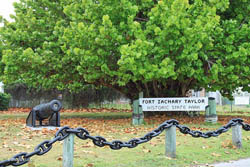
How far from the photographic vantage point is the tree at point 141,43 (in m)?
10.6

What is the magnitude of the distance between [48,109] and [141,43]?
4.06 meters

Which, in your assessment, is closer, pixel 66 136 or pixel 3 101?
pixel 66 136

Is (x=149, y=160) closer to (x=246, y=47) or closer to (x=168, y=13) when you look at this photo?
(x=168, y=13)

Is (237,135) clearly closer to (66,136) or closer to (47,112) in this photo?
(66,136)

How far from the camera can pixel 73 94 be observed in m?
26.6

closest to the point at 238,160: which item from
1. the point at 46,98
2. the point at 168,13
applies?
the point at 168,13

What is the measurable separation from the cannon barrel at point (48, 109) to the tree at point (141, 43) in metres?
1.96

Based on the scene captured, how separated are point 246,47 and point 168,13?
11.7ft

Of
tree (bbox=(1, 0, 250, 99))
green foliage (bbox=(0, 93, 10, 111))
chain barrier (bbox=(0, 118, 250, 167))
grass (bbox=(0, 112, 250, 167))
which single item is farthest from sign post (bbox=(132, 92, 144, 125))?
green foliage (bbox=(0, 93, 10, 111))

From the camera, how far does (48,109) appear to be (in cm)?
1101

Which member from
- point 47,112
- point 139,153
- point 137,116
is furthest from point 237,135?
point 47,112

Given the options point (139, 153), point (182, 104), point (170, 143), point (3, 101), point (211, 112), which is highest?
point (3, 101)

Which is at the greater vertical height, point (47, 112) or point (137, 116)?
point (47, 112)

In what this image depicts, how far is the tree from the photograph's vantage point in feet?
34.8
